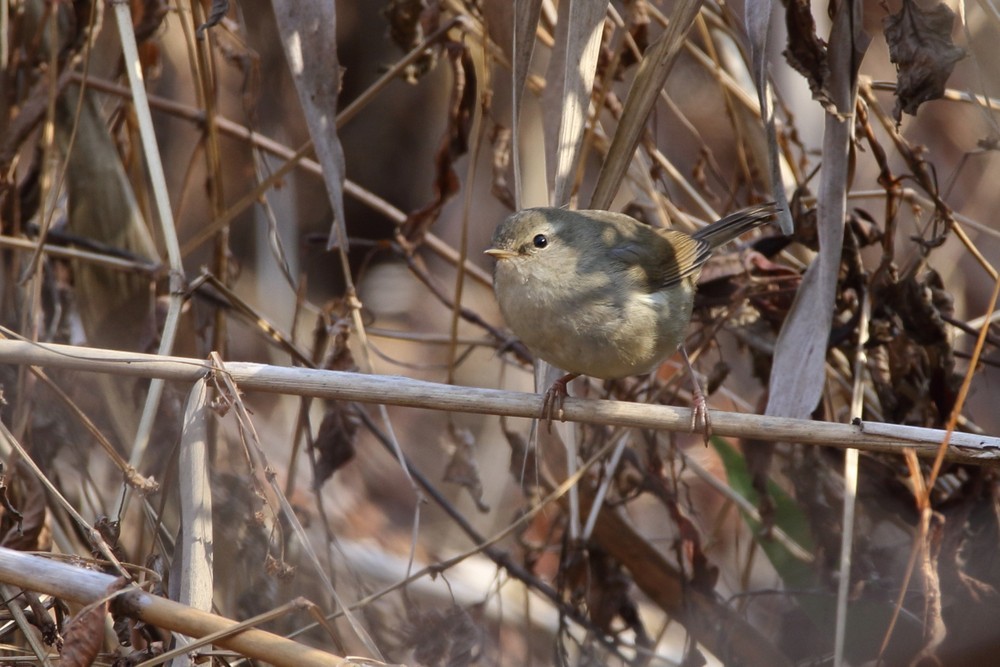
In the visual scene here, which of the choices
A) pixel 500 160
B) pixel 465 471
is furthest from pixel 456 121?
pixel 465 471

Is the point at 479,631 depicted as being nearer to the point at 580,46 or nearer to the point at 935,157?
the point at 580,46

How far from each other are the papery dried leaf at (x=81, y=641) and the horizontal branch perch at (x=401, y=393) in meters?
0.70

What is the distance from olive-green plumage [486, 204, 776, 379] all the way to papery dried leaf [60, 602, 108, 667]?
5.12 feet

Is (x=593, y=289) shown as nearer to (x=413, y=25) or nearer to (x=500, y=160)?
(x=500, y=160)

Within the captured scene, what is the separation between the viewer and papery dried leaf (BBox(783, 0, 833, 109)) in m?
2.64

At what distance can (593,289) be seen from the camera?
124 inches

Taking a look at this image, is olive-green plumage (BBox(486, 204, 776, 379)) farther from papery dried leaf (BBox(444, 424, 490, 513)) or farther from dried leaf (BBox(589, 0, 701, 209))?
papery dried leaf (BBox(444, 424, 490, 513))

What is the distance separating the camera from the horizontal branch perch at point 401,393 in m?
2.42

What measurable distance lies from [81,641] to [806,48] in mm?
2304

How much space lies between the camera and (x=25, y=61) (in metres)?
3.84

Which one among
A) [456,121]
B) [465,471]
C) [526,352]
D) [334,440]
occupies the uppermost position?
[456,121]

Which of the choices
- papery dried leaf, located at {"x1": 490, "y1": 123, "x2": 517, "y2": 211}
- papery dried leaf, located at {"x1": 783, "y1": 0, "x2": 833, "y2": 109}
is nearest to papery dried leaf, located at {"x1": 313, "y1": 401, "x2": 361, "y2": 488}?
papery dried leaf, located at {"x1": 490, "y1": 123, "x2": 517, "y2": 211}

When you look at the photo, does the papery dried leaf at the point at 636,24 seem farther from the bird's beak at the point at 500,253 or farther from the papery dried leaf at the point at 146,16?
the papery dried leaf at the point at 146,16

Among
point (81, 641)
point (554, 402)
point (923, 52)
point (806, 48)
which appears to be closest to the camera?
point (81, 641)
